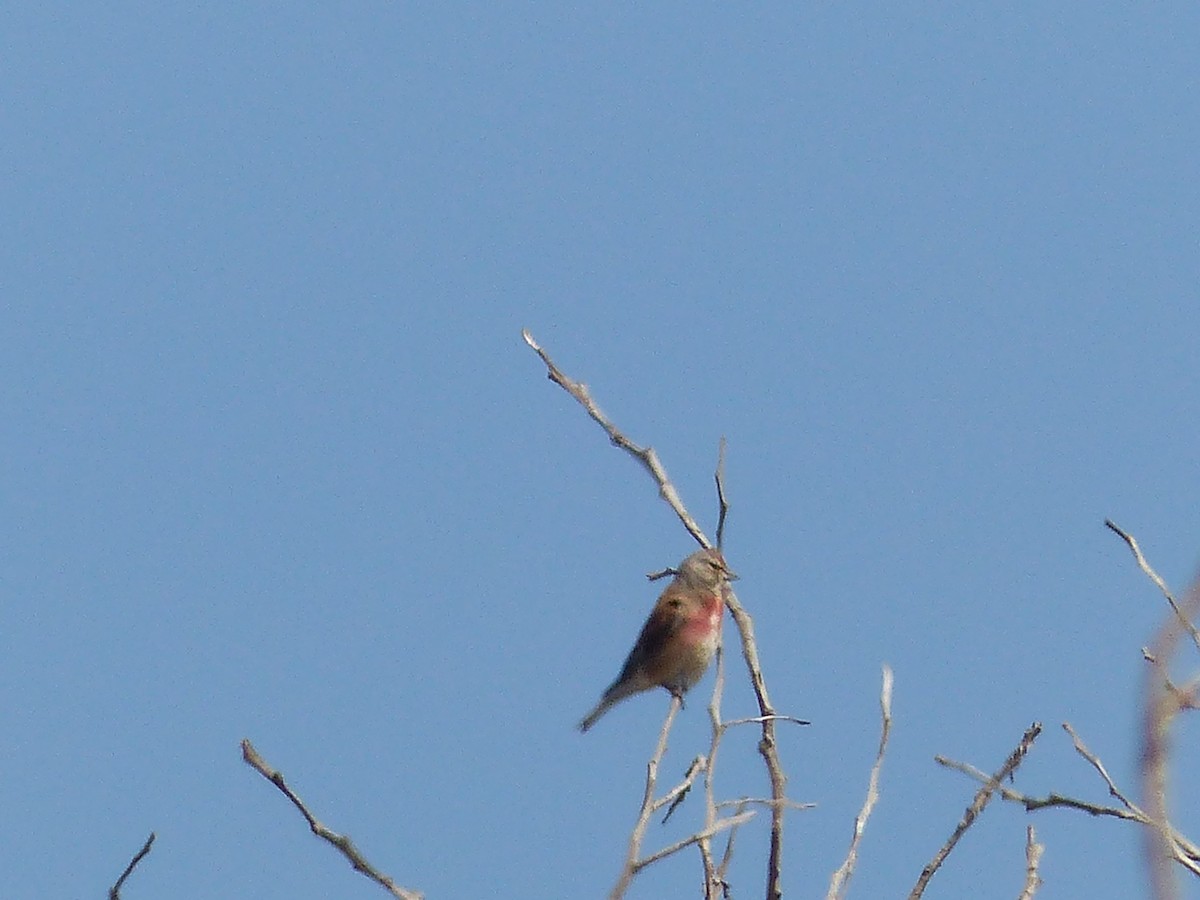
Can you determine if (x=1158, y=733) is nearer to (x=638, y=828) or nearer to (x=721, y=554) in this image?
(x=638, y=828)

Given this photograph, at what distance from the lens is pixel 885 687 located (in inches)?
155

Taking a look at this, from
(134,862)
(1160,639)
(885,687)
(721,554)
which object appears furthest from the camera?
(721,554)

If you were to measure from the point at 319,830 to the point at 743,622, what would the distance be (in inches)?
85.0

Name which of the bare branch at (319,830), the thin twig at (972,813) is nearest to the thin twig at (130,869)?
the bare branch at (319,830)

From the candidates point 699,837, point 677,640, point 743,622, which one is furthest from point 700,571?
point 699,837

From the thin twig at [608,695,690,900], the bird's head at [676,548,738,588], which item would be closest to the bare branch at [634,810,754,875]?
the thin twig at [608,695,690,900]

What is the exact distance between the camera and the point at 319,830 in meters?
2.93

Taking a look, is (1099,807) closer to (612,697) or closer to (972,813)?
(972,813)

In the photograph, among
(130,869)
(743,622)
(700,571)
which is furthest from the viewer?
(700,571)

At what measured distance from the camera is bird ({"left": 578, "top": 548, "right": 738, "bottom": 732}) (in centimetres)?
795

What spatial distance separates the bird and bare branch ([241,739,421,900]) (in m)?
4.90

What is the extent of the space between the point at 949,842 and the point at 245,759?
6.04 feet

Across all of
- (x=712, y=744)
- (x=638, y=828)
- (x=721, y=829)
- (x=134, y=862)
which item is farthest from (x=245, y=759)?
(x=712, y=744)

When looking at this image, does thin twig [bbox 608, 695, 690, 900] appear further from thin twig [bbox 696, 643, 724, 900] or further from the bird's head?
the bird's head
